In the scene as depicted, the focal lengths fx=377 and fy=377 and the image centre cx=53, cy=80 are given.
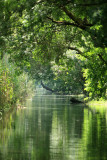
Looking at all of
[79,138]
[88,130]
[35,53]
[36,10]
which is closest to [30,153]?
[79,138]

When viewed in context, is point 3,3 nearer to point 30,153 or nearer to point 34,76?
point 30,153

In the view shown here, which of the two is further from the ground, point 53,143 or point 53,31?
point 53,31

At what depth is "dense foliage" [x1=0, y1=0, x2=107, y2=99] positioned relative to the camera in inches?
554

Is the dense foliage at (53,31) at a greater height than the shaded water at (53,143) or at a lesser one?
greater

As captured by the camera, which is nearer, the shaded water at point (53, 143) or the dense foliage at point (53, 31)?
the shaded water at point (53, 143)

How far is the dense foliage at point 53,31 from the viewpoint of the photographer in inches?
554

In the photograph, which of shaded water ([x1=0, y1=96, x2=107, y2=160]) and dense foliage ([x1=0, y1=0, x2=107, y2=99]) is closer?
shaded water ([x1=0, y1=96, x2=107, y2=160])

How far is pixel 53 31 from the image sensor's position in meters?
23.1

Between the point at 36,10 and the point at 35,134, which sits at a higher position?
the point at 36,10

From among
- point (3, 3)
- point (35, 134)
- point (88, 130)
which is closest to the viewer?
point (3, 3)

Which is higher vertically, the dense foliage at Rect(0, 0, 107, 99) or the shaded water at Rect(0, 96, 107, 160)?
the dense foliage at Rect(0, 0, 107, 99)

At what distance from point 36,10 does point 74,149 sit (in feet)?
19.2

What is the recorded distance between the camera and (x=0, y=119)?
25.8 meters

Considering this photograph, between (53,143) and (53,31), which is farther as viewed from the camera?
(53,31)
